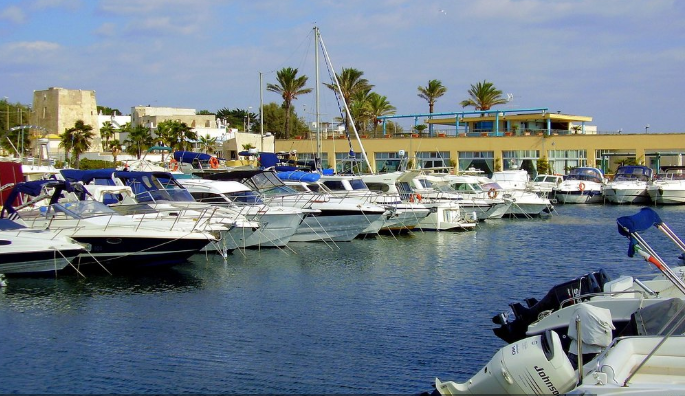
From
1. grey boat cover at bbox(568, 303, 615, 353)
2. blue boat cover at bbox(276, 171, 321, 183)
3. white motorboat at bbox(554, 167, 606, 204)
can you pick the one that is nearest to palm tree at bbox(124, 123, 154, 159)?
blue boat cover at bbox(276, 171, 321, 183)

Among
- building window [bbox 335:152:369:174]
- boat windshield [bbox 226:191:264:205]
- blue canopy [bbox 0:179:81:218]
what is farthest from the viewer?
building window [bbox 335:152:369:174]

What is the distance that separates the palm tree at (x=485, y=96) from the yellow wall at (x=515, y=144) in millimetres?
9793

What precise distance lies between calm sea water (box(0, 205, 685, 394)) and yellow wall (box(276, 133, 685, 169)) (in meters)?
41.2

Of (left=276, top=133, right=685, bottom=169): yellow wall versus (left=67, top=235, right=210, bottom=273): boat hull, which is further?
(left=276, top=133, right=685, bottom=169): yellow wall

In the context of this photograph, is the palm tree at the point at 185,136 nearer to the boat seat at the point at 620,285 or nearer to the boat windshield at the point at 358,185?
the boat windshield at the point at 358,185

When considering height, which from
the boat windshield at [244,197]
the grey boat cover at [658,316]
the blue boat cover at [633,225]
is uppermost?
the blue boat cover at [633,225]

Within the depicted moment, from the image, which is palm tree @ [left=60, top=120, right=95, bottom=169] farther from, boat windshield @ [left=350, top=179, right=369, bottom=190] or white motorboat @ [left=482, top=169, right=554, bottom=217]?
boat windshield @ [left=350, top=179, right=369, bottom=190]

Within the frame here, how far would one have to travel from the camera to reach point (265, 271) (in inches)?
975

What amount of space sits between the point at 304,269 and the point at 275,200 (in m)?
6.56

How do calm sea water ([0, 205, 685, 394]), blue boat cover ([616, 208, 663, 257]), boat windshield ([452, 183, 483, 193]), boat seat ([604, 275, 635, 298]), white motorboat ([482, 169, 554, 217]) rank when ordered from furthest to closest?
white motorboat ([482, 169, 554, 217]), boat windshield ([452, 183, 483, 193]), calm sea water ([0, 205, 685, 394]), boat seat ([604, 275, 635, 298]), blue boat cover ([616, 208, 663, 257])

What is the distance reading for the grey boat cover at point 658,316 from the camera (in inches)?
430

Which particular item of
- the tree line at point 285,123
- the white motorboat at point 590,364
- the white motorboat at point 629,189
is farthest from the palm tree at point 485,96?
the white motorboat at point 590,364

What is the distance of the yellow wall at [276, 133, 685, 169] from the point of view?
6981 centimetres

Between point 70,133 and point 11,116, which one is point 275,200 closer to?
point 70,133
